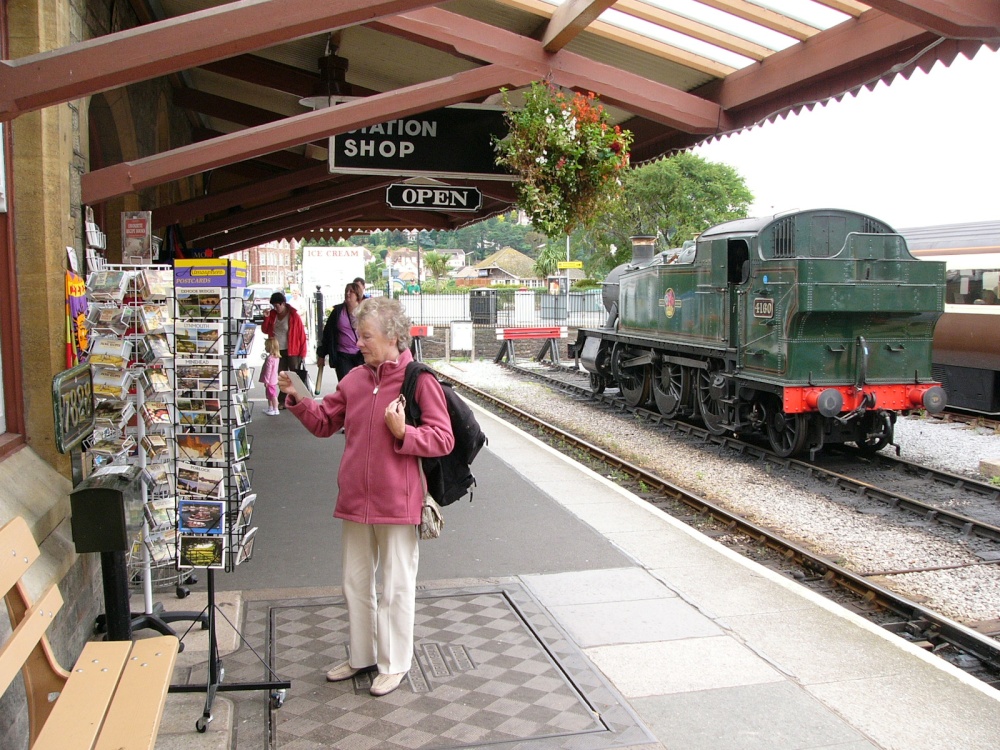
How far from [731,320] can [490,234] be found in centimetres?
16354

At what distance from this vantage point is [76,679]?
2812mm

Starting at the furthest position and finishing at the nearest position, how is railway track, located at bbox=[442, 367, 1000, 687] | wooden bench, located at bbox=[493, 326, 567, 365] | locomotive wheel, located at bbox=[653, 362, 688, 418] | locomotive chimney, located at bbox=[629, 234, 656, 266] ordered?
wooden bench, located at bbox=[493, 326, 567, 365] < locomotive chimney, located at bbox=[629, 234, 656, 266] < locomotive wheel, located at bbox=[653, 362, 688, 418] < railway track, located at bbox=[442, 367, 1000, 687]

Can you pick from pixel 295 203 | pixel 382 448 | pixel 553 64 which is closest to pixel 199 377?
pixel 382 448

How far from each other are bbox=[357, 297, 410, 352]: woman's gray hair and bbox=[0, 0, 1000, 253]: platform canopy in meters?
1.14

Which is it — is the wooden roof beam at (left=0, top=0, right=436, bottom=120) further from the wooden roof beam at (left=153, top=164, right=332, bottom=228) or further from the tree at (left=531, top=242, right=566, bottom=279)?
the tree at (left=531, top=242, right=566, bottom=279)

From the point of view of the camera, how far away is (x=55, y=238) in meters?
4.13

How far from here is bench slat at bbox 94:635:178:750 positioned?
2.45 m

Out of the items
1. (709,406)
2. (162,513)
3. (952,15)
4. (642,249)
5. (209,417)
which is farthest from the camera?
(642,249)

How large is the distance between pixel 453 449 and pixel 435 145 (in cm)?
342

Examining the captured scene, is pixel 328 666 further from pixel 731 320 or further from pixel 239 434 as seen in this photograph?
pixel 731 320

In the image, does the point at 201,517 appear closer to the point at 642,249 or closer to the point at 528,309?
the point at 642,249

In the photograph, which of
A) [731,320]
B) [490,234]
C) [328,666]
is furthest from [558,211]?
[490,234]

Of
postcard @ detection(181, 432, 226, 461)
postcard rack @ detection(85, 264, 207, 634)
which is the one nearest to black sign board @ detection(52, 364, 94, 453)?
postcard rack @ detection(85, 264, 207, 634)

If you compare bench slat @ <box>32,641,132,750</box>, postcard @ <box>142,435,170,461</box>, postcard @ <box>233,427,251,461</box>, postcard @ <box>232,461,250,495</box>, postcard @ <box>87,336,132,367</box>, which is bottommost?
bench slat @ <box>32,641,132,750</box>
